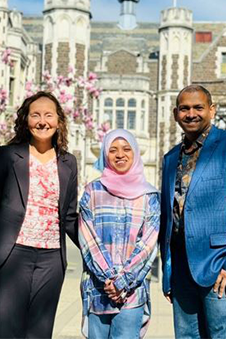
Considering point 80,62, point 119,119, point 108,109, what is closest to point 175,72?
point 119,119

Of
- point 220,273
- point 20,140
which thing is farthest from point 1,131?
point 220,273

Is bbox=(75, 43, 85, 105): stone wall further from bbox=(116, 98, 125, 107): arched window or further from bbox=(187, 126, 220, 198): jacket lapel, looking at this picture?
bbox=(187, 126, 220, 198): jacket lapel

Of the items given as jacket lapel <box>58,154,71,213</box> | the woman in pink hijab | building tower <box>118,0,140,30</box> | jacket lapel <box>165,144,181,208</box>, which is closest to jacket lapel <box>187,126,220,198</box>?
jacket lapel <box>165,144,181,208</box>

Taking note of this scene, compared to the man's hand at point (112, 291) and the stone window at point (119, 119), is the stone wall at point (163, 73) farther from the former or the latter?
the man's hand at point (112, 291)

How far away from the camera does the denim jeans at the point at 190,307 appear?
3201 millimetres

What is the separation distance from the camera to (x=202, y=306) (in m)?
3.29

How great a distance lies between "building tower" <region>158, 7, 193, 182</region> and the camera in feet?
80.7

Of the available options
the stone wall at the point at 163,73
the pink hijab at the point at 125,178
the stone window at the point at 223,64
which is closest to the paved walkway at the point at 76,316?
the pink hijab at the point at 125,178

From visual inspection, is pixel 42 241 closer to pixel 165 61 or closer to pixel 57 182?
pixel 57 182

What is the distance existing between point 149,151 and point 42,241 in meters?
22.1

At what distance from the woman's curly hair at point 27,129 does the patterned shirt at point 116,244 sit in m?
0.43

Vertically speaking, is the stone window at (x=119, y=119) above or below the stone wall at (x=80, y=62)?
below

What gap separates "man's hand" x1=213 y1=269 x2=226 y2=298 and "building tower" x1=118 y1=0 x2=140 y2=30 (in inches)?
1208

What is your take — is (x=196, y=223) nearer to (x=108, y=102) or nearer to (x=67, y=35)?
(x=67, y=35)
